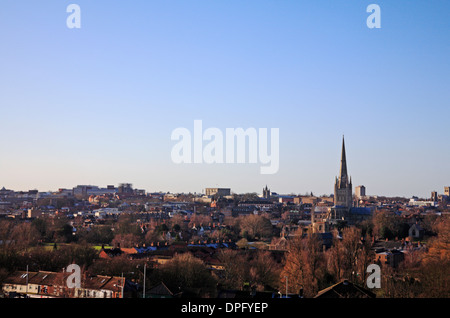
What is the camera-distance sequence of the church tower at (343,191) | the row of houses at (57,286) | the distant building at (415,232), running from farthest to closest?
1. the church tower at (343,191)
2. the distant building at (415,232)
3. the row of houses at (57,286)

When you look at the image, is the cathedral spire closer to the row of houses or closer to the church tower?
the church tower

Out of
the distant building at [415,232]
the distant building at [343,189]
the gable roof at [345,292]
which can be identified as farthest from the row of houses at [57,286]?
the distant building at [343,189]

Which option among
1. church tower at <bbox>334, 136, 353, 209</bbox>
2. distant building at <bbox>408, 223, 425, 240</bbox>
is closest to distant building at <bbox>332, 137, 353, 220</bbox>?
church tower at <bbox>334, 136, 353, 209</bbox>

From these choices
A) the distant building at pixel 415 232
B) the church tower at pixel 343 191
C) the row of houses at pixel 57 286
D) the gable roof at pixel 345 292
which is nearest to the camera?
the gable roof at pixel 345 292

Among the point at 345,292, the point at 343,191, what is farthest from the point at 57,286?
the point at 343,191

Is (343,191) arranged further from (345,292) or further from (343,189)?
(345,292)

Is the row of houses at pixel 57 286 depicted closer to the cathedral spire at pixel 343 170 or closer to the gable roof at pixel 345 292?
the gable roof at pixel 345 292

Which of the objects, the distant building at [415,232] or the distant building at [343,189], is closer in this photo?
the distant building at [415,232]
